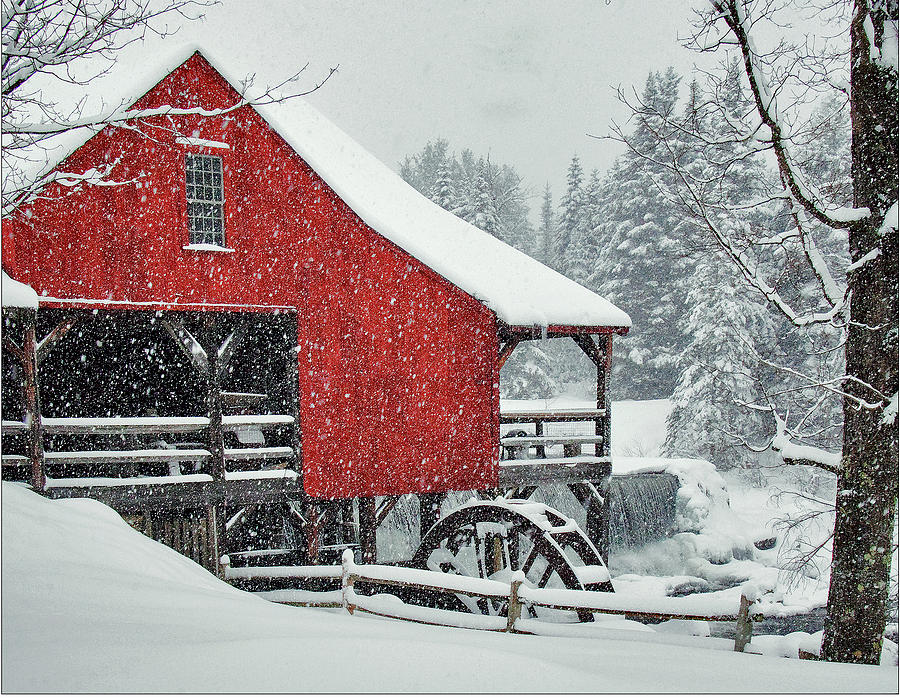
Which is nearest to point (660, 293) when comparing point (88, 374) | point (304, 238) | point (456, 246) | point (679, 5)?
point (456, 246)

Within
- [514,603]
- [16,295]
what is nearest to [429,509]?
[514,603]

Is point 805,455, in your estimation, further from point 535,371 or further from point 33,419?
point 535,371

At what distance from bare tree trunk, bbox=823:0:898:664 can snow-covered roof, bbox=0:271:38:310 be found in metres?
7.58

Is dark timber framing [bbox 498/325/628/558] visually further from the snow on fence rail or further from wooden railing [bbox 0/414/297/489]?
the snow on fence rail

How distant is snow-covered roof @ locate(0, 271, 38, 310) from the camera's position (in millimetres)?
7973

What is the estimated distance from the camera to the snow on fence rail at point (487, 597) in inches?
291

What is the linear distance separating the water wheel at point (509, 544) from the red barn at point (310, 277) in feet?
2.11

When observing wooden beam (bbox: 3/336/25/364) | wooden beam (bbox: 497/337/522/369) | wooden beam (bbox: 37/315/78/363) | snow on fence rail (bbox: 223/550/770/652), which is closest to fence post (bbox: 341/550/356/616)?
snow on fence rail (bbox: 223/550/770/652)

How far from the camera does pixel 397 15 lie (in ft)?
21.8

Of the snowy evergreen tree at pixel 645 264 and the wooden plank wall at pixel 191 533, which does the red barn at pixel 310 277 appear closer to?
the snowy evergreen tree at pixel 645 264

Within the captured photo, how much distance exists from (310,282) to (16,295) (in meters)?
4.09

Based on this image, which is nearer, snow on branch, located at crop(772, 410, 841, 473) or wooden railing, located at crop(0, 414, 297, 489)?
snow on branch, located at crop(772, 410, 841, 473)

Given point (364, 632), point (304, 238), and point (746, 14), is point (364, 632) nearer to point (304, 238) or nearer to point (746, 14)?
point (746, 14)

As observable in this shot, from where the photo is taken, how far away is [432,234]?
43.3ft
